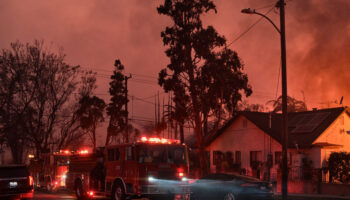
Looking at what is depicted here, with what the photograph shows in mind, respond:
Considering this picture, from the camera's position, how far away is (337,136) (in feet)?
101

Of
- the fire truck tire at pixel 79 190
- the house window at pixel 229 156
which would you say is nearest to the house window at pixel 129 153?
the fire truck tire at pixel 79 190

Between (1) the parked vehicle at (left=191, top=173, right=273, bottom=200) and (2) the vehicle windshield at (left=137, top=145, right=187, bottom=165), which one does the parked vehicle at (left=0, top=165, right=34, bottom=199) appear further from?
(1) the parked vehicle at (left=191, top=173, right=273, bottom=200)

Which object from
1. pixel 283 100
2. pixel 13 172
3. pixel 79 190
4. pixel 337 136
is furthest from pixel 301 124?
pixel 13 172

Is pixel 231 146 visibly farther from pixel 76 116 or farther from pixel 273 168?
pixel 76 116

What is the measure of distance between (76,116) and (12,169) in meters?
26.1

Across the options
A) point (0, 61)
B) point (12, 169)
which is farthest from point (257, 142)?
point (0, 61)

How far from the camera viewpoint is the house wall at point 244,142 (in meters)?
33.3

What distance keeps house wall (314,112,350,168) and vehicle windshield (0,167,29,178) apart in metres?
18.8

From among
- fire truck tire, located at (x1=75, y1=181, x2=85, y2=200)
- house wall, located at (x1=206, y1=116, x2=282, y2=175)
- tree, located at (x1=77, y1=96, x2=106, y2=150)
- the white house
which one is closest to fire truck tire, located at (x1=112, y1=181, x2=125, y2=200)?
fire truck tire, located at (x1=75, y1=181, x2=85, y2=200)

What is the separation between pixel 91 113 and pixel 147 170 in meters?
31.7

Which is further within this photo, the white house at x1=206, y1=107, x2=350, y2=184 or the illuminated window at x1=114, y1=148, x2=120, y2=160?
the white house at x1=206, y1=107, x2=350, y2=184

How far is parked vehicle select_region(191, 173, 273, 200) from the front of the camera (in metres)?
16.2

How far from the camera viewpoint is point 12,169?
1900 cm

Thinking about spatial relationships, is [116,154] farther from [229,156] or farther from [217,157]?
[217,157]
